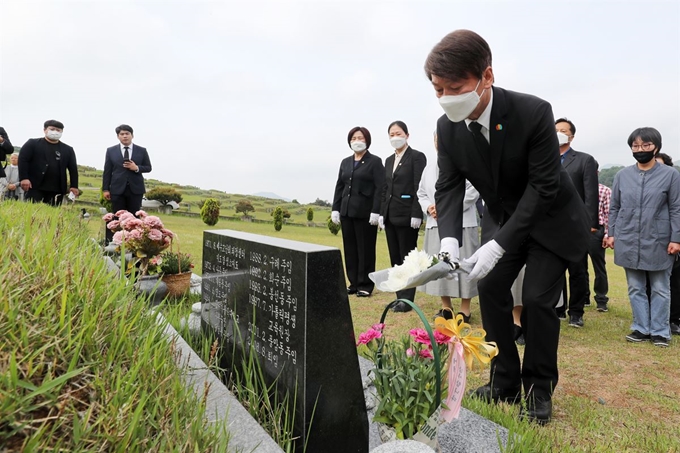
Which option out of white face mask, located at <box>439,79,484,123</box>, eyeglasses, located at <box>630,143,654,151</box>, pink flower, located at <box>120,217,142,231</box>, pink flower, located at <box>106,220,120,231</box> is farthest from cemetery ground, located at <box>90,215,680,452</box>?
pink flower, located at <box>106,220,120,231</box>

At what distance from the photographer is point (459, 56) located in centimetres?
234

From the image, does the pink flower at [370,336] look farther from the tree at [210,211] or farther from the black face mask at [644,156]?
the tree at [210,211]

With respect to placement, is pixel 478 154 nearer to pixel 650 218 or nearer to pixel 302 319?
pixel 302 319

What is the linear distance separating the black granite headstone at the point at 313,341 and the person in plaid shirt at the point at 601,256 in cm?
538

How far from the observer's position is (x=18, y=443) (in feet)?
3.55

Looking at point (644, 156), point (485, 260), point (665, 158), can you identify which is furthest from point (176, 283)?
point (665, 158)

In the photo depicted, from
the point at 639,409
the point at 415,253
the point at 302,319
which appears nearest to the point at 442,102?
the point at 415,253

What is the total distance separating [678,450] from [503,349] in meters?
0.97

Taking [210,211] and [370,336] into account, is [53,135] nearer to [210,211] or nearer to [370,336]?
[370,336]

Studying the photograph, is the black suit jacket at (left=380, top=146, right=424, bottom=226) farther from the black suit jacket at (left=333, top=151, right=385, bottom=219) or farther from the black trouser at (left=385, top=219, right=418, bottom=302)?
the black suit jacket at (left=333, top=151, right=385, bottom=219)

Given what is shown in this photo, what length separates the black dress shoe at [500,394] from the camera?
9.52 ft

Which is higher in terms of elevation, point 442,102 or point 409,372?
point 442,102

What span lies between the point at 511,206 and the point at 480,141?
19.3 inches

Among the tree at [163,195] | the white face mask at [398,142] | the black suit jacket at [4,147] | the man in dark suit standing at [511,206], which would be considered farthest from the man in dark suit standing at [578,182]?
the tree at [163,195]
